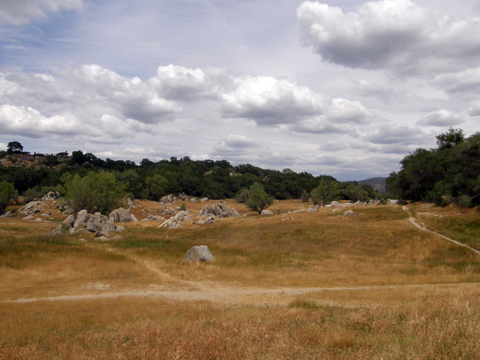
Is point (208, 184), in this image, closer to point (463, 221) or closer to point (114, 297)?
point (463, 221)

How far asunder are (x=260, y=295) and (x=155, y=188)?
8893 centimetres

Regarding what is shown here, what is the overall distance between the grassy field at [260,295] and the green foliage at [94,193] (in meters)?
23.2

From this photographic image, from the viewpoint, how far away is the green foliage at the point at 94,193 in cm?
5450

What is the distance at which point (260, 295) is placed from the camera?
14.2 m

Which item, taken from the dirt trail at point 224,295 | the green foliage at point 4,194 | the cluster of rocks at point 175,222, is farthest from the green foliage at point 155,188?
the dirt trail at point 224,295

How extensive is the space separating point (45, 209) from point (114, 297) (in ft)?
226

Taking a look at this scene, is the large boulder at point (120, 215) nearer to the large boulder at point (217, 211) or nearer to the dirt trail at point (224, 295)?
the large boulder at point (217, 211)

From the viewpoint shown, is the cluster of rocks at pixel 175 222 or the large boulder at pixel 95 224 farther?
the cluster of rocks at pixel 175 222

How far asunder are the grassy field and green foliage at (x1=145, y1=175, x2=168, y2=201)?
62.7 meters

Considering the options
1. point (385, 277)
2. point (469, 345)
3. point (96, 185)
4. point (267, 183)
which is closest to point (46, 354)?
point (469, 345)

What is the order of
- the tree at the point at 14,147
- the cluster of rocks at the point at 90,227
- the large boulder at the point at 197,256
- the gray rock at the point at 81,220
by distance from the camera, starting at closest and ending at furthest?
1. the large boulder at the point at 197,256
2. the cluster of rocks at the point at 90,227
3. the gray rock at the point at 81,220
4. the tree at the point at 14,147

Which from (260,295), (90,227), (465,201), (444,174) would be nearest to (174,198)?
(90,227)

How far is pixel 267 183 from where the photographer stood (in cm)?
12681

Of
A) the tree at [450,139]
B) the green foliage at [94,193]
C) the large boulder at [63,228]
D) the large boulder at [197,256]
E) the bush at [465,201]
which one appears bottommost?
the large boulder at [63,228]
